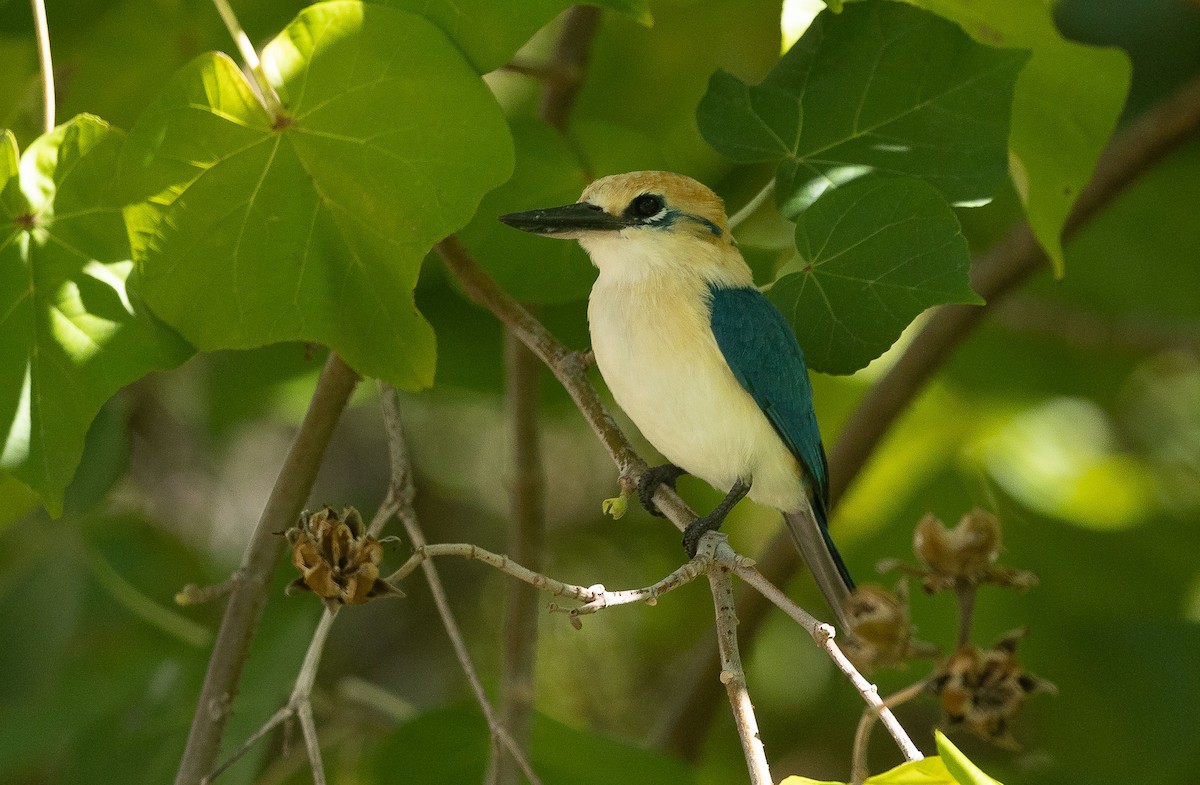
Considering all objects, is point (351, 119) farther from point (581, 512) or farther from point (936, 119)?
point (581, 512)

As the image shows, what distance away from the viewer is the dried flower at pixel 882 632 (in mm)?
1618

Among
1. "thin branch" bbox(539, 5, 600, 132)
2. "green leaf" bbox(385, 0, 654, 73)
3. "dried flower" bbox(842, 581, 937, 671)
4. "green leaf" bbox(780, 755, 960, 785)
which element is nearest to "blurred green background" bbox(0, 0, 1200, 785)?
"thin branch" bbox(539, 5, 600, 132)

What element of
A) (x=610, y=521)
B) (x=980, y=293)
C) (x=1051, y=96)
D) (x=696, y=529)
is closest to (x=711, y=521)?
(x=696, y=529)

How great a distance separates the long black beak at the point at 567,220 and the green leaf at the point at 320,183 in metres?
0.21

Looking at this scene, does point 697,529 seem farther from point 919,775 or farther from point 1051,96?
point 1051,96

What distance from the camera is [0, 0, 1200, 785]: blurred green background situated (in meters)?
2.36

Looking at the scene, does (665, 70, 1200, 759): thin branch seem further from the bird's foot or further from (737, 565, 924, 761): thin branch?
(737, 565, 924, 761): thin branch

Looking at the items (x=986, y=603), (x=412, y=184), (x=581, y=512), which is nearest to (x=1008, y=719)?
(x=412, y=184)

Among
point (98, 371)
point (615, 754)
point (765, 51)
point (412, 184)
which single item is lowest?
point (615, 754)

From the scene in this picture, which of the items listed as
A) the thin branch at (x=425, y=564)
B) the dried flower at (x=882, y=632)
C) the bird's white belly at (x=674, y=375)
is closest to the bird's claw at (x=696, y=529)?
the bird's white belly at (x=674, y=375)

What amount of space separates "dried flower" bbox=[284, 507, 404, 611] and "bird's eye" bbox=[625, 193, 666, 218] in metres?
0.75

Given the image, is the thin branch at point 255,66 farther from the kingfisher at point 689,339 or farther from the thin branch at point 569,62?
the thin branch at point 569,62

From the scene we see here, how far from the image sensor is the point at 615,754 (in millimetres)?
2178

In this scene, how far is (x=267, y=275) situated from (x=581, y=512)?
2.44 m
